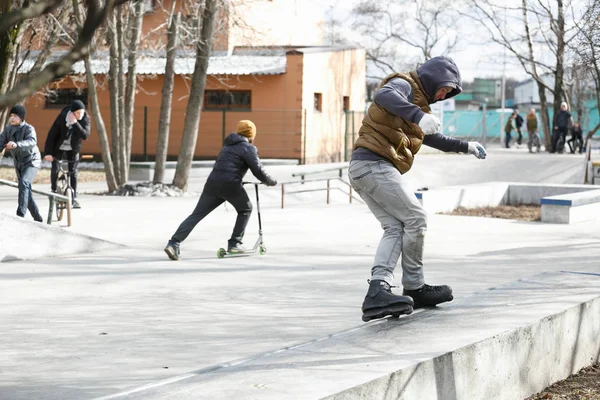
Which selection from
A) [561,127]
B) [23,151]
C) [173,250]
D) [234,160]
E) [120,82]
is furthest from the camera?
[561,127]

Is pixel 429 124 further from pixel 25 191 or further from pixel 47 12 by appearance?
pixel 25 191

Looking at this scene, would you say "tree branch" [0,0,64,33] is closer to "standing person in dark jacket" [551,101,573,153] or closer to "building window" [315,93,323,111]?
"standing person in dark jacket" [551,101,573,153]

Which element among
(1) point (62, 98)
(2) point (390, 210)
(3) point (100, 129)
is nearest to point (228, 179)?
(2) point (390, 210)

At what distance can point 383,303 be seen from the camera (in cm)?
589

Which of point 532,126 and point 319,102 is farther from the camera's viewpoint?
point 532,126

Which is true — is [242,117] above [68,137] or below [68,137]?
above

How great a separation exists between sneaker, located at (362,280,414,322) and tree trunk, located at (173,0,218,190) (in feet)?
46.5

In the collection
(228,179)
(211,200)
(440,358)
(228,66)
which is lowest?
(440,358)

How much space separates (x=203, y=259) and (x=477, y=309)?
16.2ft

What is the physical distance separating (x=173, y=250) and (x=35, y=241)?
1.53 metres

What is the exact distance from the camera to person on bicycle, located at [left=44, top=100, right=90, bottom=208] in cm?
1560

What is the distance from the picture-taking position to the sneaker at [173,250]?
1036cm

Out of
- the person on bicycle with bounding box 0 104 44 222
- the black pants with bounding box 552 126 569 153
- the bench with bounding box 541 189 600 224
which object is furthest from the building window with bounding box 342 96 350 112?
the person on bicycle with bounding box 0 104 44 222

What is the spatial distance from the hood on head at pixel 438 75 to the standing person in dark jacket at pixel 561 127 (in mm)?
25389
